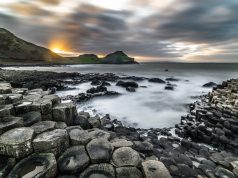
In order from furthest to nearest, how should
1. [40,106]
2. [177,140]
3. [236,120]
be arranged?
[236,120]
[177,140]
[40,106]

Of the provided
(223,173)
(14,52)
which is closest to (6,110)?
(223,173)

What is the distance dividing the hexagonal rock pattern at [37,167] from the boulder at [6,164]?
9cm

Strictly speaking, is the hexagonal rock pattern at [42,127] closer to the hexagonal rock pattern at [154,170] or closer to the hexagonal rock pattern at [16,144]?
the hexagonal rock pattern at [16,144]

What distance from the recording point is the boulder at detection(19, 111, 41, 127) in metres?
4.16

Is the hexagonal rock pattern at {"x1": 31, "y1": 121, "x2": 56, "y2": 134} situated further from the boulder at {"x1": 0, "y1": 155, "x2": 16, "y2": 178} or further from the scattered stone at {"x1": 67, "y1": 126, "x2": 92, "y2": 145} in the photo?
the boulder at {"x1": 0, "y1": 155, "x2": 16, "y2": 178}

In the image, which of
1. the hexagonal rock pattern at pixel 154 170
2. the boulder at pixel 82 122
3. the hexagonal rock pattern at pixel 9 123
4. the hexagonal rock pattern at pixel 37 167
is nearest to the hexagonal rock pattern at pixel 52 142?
the hexagonal rock pattern at pixel 37 167

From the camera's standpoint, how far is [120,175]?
10.6 ft

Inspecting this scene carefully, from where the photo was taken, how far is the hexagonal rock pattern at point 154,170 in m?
3.22

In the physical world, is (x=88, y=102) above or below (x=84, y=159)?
below

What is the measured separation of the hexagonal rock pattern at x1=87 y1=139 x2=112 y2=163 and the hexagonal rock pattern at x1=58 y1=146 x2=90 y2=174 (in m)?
0.12

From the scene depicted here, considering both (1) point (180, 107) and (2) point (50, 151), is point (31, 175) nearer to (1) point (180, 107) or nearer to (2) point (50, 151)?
(2) point (50, 151)

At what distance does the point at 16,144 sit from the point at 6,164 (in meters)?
0.37

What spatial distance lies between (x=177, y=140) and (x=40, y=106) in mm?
5812

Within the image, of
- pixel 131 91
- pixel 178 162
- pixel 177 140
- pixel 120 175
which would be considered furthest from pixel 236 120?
pixel 131 91
